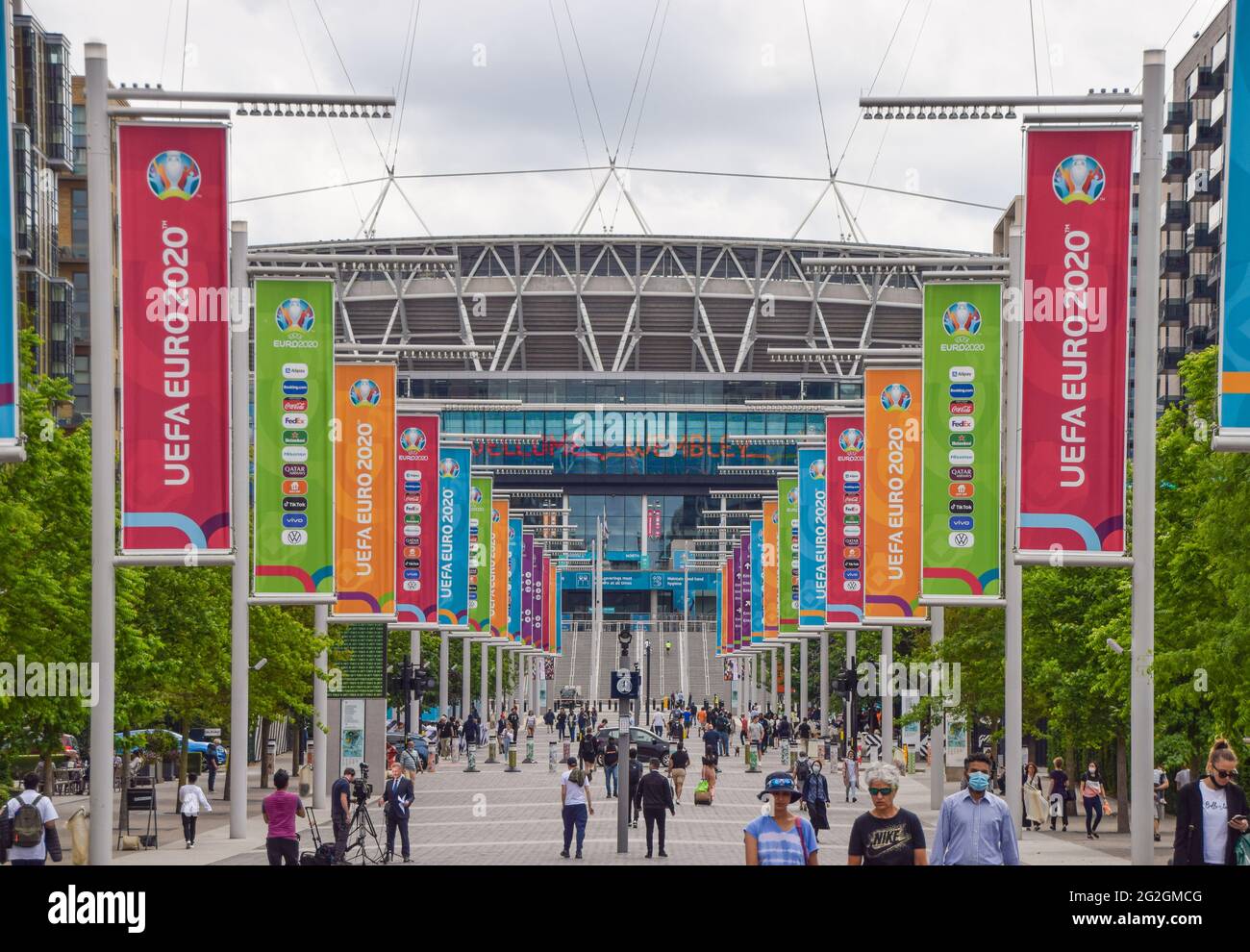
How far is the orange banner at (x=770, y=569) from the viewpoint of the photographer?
69.8 metres

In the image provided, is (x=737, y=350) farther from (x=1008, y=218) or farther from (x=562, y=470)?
(x=1008, y=218)

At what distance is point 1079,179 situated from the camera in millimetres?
22750

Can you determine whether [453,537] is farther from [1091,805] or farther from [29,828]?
[29,828]

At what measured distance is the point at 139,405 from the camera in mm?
22781

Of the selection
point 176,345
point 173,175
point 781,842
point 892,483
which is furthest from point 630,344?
point 781,842

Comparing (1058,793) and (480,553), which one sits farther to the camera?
→ (480,553)

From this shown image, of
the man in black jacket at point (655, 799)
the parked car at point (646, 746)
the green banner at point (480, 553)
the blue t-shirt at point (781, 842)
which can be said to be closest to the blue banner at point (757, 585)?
the green banner at point (480, 553)

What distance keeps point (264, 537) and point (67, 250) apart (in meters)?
66.2

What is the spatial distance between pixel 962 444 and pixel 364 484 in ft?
40.7

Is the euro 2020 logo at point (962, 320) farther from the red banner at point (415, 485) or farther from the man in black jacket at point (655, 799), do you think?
the red banner at point (415, 485)

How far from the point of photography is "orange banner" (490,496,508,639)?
2899 inches

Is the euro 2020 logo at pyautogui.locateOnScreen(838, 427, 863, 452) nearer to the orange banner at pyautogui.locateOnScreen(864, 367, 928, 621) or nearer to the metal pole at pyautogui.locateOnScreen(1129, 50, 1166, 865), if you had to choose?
the orange banner at pyautogui.locateOnScreen(864, 367, 928, 621)

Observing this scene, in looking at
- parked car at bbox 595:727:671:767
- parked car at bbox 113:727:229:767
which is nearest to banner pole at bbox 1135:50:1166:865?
parked car at bbox 113:727:229:767
